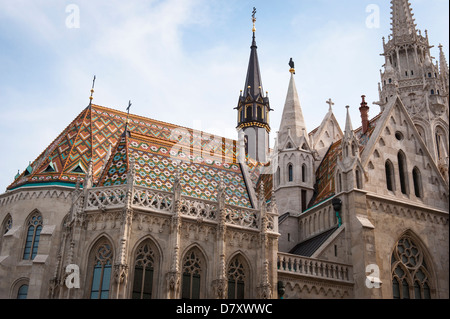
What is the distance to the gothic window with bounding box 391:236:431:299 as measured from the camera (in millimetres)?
22078

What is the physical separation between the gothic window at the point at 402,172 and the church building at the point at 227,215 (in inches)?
2.5

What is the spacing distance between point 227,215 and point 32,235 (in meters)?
11.7

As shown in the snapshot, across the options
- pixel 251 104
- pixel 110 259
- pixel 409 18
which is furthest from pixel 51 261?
pixel 409 18

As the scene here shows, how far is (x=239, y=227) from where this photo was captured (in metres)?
19.9

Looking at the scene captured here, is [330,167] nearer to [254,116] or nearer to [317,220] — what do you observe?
[317,220]

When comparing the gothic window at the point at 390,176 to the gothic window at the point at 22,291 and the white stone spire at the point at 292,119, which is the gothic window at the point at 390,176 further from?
the gothic window at the point at 22,291

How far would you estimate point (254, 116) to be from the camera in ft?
149

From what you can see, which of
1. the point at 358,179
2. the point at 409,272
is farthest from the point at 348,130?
the point at 409,272

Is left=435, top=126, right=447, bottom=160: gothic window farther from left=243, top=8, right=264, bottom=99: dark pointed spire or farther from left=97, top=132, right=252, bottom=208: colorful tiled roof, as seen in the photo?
left=97, top=132, right=252, bottom=208: colorful tiled roof

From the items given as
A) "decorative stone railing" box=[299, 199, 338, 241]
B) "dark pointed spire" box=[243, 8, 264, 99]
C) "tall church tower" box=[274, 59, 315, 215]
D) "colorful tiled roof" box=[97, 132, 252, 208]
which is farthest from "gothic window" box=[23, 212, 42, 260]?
"dark pointed spire" box=[243, 8, 264, 99]

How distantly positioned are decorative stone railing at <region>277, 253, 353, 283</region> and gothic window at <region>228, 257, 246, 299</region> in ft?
5.73

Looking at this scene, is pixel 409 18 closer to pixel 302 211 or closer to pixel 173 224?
pixel 302 211
